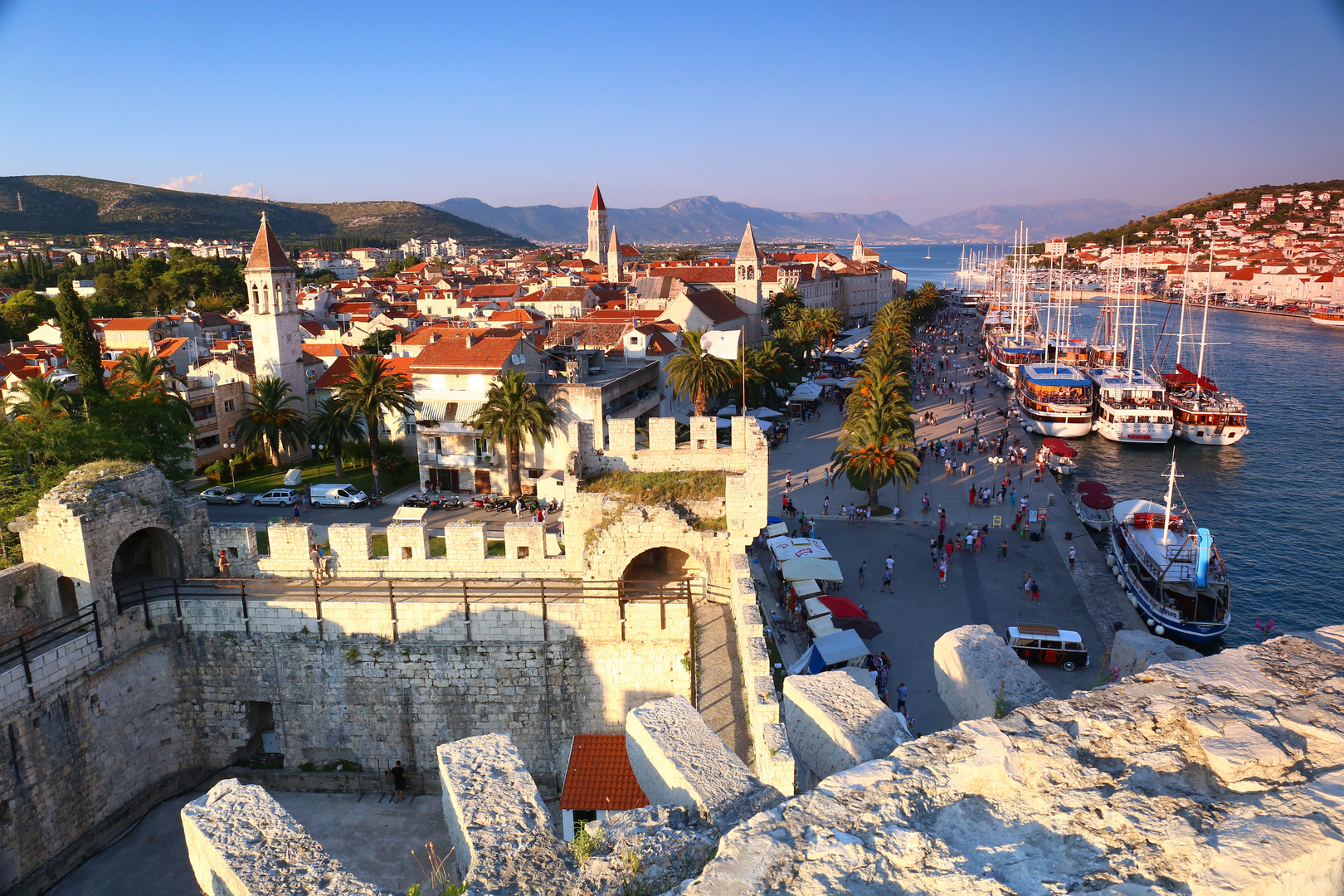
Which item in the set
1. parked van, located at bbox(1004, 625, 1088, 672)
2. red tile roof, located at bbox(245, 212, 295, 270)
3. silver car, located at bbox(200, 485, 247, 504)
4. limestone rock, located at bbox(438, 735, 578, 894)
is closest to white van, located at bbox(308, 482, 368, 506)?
silver car, located at bbox(200, 485, 247, 504)

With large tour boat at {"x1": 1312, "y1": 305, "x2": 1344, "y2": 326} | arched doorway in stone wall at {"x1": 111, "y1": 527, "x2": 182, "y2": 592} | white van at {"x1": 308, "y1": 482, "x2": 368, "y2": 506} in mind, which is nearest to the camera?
arched doorway in stone wall at {"x1": 111, "y1": 527, "x2": 182, "y2": 592}

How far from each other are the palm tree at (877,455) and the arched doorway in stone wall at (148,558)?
2194 centimetres

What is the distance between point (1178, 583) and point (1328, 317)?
115371 mm

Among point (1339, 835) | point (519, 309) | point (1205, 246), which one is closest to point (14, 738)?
point (1339, 835)

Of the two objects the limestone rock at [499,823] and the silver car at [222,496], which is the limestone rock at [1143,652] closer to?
the limestone rock at [499,823]

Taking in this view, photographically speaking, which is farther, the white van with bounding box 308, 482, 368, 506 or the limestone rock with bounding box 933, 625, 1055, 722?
the white van with bounding box 308, 482, 368, 506

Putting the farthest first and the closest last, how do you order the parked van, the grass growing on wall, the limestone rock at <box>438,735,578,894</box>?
1. the parked van
2. the grass growing on wall
3. the limestone rock at <box>438,735,578,894</box>

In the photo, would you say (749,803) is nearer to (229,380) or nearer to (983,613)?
(983,613)

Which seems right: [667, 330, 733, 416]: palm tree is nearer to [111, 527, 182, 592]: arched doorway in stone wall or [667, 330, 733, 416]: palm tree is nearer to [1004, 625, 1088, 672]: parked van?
[1004, 625, 1088, 672]: parked van

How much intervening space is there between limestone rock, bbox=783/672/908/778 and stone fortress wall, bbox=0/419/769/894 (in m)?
6.23

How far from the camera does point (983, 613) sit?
2220cm

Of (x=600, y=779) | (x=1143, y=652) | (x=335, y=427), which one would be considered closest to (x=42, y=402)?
(x=335, y=427)

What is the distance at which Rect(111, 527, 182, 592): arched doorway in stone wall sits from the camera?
50.1 ft

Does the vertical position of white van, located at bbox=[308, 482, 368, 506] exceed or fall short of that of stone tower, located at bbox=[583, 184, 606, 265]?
it falls short
